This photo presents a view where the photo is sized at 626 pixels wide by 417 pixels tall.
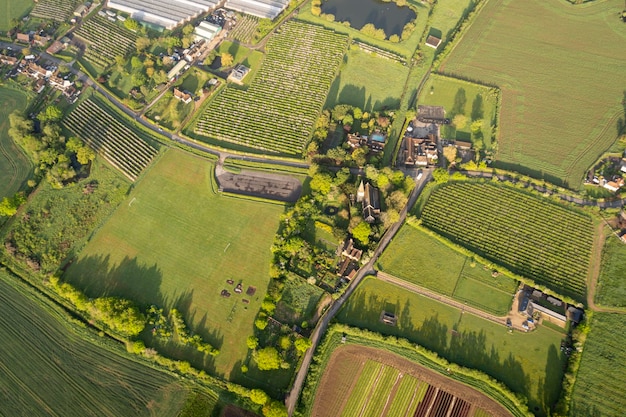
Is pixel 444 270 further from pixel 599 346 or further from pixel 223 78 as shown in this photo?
pixel 223 78

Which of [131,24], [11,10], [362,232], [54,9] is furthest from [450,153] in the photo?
[11,10]

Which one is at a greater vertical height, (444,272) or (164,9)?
(164,9)

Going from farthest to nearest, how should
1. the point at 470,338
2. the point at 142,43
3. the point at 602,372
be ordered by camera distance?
the point at 142,43
the point at 470,338
the point at 602,372

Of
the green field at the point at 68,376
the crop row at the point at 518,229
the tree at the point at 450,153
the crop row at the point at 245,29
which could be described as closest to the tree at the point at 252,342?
the green field at the point at 68,376

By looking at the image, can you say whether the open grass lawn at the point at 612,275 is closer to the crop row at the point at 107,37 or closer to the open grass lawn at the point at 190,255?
the open grass lawn at the point at 190,255

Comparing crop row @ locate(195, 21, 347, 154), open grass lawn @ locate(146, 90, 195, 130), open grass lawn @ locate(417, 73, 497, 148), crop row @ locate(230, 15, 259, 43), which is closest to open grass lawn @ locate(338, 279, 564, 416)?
crop row @ locate(195, 21, 347, 154)

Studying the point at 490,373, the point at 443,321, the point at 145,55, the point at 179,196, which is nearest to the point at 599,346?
the point at 490,373

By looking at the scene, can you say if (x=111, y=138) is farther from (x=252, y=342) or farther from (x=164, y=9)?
(x=252, y=342)
